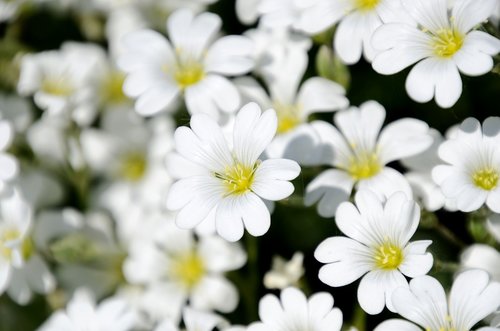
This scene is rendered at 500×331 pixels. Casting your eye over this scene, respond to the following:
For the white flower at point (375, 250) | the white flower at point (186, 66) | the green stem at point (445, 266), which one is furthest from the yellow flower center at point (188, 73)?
the green stem at point (445, 266)

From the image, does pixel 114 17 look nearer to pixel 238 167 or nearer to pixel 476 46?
pixel 238 167

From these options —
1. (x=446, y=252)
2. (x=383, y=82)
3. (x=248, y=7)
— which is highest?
(x=248, y=7)

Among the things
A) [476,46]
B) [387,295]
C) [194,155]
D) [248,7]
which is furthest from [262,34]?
[387,295]

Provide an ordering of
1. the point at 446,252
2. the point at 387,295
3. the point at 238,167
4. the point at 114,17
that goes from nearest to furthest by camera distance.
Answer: the point at 387,295
the point at 238,167
the point at 446,252
the point at 114,17

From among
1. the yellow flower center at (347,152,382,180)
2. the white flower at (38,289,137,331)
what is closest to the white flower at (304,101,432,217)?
the yellow flower center at (347,152,382,180)

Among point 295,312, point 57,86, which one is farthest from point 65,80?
point 295,312

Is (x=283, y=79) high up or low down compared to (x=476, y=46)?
down
